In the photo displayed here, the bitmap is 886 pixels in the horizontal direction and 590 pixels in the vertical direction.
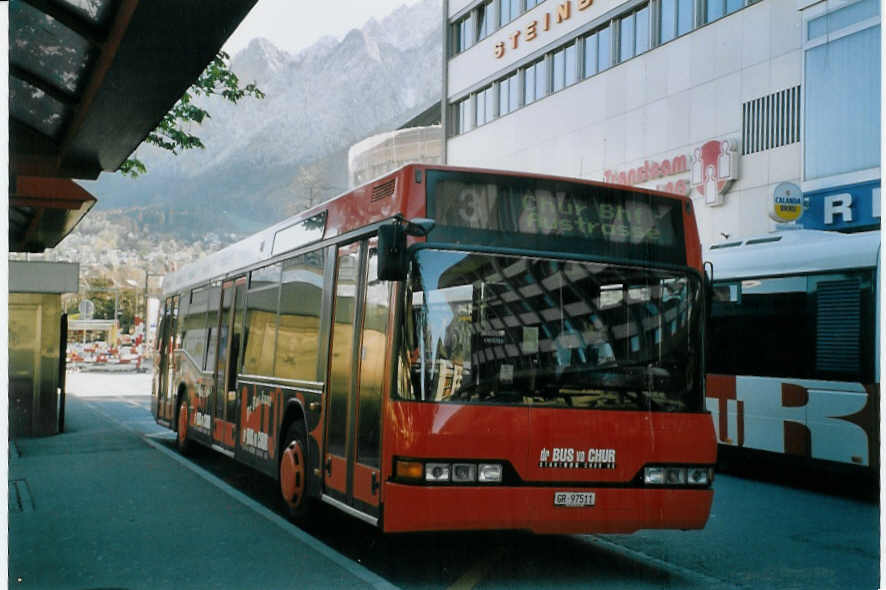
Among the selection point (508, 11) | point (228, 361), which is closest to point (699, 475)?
point (228, 361)

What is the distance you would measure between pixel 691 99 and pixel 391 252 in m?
18.3

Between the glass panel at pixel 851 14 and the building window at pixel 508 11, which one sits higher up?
the building window at pixel 508 11

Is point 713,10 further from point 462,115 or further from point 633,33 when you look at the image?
point 462,115

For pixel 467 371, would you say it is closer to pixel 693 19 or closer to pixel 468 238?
pixel 468 238

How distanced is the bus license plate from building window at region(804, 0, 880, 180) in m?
7.12

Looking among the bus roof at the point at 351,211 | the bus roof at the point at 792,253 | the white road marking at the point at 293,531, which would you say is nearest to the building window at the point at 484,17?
the bus roof at the point at 792,253

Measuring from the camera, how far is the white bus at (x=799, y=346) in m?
11.0

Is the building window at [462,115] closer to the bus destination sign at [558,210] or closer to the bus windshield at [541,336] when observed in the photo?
the bus destination sign at [558,210]

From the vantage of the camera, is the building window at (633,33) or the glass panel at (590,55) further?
the glass panel at (590,55)

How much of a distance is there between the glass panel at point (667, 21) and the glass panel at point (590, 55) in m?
2.57

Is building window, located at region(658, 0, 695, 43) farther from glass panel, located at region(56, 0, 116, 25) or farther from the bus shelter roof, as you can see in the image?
glass panel, located at region(56, 0, 116, 25)

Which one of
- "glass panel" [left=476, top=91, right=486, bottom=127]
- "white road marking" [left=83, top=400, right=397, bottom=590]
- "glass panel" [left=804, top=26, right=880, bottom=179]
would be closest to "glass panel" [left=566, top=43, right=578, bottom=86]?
"glass panel" [left=476, top=91, right=486, bottom=127]

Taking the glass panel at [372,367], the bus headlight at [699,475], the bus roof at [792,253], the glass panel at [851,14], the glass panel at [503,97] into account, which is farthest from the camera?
the glass panel at [503,97]

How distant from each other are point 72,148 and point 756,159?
15869 millimetres
